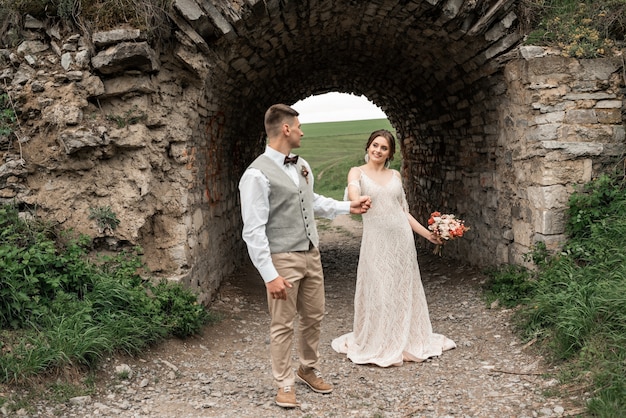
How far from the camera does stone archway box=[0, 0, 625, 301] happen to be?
16.4 ft

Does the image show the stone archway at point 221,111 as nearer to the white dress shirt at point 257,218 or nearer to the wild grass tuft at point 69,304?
the wild grass tuft at point 69,304

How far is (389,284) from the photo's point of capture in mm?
4695

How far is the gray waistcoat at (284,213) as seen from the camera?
139 inches

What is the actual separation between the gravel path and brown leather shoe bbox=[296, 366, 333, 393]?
2.1 inches

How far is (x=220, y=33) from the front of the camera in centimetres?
526

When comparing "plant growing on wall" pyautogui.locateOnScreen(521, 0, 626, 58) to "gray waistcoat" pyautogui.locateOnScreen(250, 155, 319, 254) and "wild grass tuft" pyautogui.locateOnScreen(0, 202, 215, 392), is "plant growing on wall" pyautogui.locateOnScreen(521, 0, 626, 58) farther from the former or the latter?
"wild grass tuft" pyautogui.locateOnScreen(0, 202, 215, 392)

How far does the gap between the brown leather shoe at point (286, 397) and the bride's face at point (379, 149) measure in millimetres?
1961

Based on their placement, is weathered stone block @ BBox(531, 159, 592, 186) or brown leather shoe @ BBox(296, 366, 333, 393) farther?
weathered stone block @ BBox(531, 159, 592, 186)

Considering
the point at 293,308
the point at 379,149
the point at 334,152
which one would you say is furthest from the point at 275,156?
the point at 334,152

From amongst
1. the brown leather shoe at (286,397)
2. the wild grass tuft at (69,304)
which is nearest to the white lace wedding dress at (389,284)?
Answer: the brown leather shoe at (286,397)

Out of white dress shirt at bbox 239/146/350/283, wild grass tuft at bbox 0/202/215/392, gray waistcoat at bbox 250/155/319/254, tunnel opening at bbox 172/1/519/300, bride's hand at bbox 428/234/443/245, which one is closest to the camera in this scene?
white dress shirt at bbox 239/146/350/283

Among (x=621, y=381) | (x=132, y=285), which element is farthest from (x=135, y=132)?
(x=621, y=381)

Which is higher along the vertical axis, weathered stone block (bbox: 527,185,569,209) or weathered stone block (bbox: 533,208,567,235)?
weathered stone block (bbox: 527,185,569,209)

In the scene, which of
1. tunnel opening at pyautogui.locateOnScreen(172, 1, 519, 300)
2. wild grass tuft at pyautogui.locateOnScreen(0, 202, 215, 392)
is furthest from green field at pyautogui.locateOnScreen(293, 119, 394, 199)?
wild grass tuft at pyautogui.locateOnScreen(0, 202, 215, 392)
